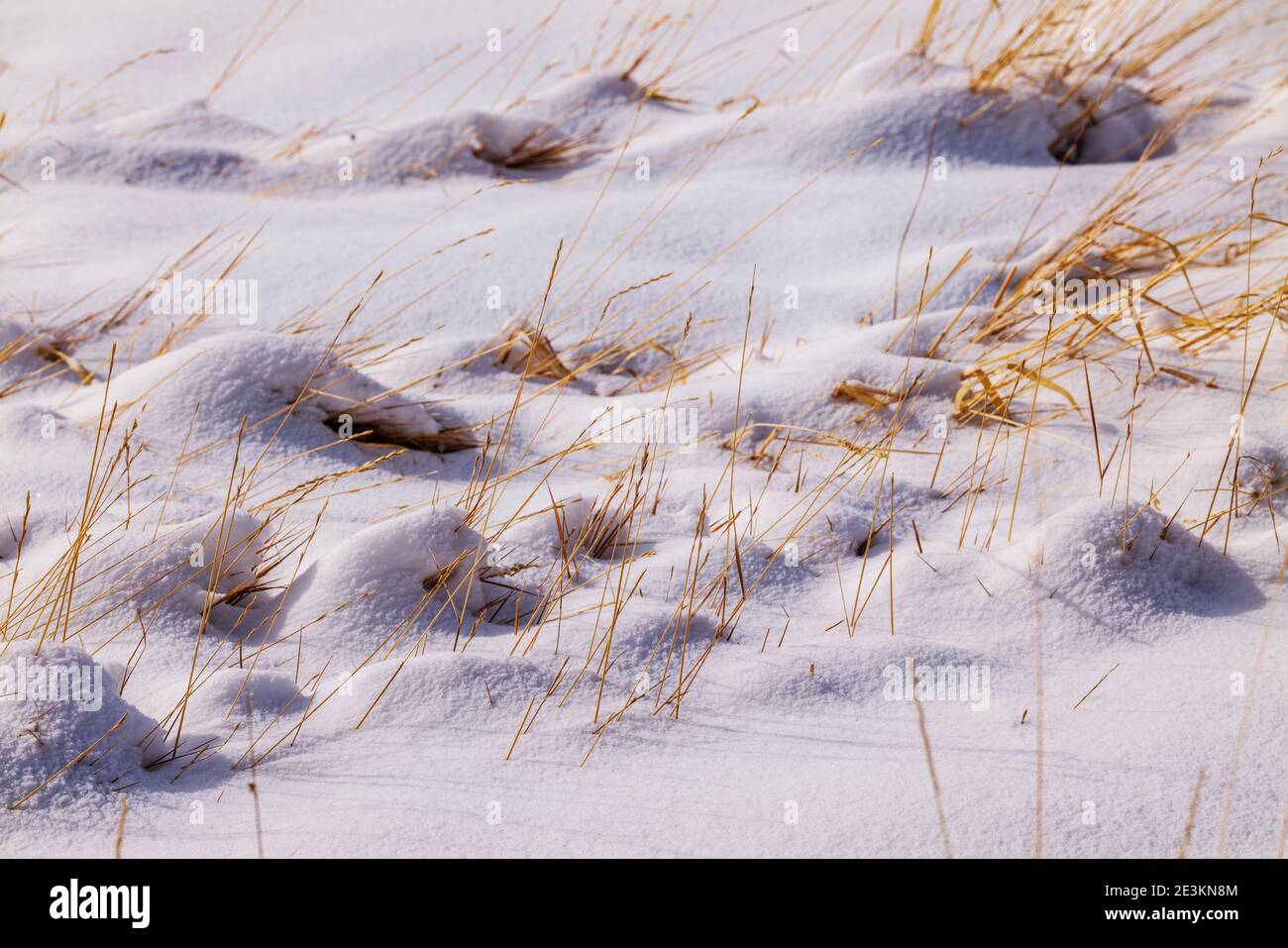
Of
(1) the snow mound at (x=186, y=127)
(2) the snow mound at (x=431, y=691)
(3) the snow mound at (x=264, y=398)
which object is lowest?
(2) the snow mound at (x=431, y=691)

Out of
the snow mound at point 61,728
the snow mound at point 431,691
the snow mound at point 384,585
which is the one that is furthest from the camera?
the snow mound at point 384,585

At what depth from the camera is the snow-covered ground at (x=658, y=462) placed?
1.37 m

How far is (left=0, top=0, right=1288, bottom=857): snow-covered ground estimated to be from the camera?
1.37 metres

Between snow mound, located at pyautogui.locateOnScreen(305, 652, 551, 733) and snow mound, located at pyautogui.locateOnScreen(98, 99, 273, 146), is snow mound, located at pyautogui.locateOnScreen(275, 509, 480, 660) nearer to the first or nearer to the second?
snow mound, located at pyautogui.locateOnScreen(305, 652, 551, 733)

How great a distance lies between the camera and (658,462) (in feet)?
7.16

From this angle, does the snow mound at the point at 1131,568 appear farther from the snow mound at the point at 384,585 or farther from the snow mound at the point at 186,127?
the snow mound at the point at 186,127

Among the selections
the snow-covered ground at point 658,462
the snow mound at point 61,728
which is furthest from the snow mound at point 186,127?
the snow mound at point 61,728

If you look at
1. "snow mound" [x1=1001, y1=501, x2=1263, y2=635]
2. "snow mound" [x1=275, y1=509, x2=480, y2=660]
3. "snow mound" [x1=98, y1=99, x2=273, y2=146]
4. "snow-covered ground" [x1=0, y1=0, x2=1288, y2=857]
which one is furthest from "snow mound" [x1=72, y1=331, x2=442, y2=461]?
"snow mound" [x1=98, y1=99, x2=273, y2=146]

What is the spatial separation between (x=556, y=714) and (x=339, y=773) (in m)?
0.28

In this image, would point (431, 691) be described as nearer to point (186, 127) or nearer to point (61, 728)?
point (61, 728)

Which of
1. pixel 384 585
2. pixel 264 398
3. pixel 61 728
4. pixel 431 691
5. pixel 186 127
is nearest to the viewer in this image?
pixel 61 728

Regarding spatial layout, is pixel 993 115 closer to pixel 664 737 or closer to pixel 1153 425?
pixel 1153 425

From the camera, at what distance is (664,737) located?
58.1 inches

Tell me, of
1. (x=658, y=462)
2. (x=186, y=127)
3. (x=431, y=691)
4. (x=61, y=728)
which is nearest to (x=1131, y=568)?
(x=658, y=462)
